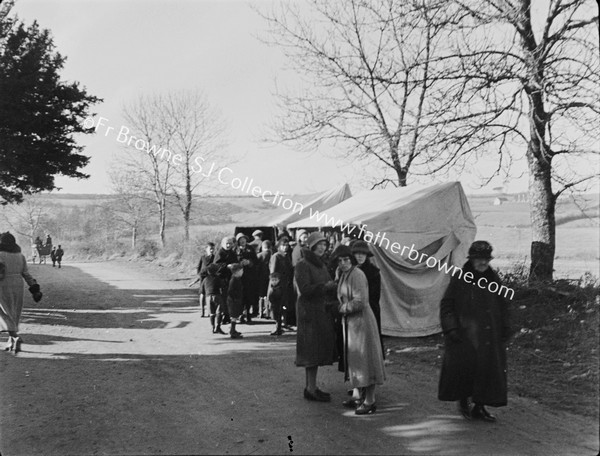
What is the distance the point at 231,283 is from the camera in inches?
375

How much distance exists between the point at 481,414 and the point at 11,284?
23.0 feet

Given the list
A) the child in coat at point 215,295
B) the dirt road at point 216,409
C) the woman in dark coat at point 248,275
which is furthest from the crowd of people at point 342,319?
the woman in dark coat at point 248,275

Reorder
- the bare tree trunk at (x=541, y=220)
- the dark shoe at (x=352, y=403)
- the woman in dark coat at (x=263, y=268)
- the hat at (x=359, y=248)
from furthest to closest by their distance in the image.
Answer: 1. the woman in dark coat at (x=263, y=268)
2. the bare tree trunk at (x=541, y=220)
3. the hat at (x=359, y=248)
4. the dark shoe at (x=352, y=403)

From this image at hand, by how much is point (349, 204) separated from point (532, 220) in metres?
4.16

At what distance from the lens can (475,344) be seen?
4.97m

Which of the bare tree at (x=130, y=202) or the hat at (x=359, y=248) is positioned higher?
the bare tree at (x=130, y=202)

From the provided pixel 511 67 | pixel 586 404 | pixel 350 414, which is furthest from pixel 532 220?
pixel 350 414

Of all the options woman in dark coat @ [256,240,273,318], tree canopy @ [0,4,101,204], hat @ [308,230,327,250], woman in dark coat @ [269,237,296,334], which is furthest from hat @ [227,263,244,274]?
hat @ [308,230,327,250]

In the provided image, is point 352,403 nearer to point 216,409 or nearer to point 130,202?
point 216,409

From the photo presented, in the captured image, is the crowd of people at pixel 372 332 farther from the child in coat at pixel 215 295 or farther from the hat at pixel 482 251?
the child in coat at pixel 215 295

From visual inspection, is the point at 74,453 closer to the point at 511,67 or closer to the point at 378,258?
the point at 378,258

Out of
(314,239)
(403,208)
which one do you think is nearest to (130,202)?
(403,208)

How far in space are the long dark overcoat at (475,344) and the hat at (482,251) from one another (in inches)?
6.4

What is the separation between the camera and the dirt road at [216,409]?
14.0 feet
